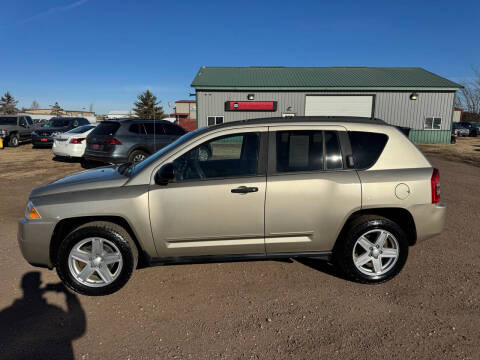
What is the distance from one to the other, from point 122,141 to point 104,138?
52 centimetres

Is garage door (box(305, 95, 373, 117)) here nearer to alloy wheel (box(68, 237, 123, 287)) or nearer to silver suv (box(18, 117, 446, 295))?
silver suv (box(18, 117, 446, 295))

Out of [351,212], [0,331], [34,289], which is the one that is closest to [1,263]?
[34,289]

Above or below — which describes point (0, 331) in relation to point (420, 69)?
below

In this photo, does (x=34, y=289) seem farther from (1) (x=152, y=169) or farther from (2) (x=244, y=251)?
(2) (x=244, y=251)

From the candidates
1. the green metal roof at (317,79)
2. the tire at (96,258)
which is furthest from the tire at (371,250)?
the green metal roof at (317,79)

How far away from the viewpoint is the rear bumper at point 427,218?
3.21 meters

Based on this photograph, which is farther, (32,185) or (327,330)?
(32,185)

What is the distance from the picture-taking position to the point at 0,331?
8.43 feet

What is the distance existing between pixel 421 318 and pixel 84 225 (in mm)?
3304

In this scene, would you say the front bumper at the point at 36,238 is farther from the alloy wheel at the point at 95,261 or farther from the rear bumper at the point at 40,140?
the rear bumper at the point at 40,140

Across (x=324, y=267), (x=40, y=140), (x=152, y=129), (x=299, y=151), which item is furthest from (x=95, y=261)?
(x=40, y=140)

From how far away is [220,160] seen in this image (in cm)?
355

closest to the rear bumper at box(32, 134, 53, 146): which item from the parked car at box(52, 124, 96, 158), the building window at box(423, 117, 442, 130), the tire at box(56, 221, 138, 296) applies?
the parked car at box(52, 124, 96, 158)

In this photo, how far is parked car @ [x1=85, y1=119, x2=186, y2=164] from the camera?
8.60 metres
